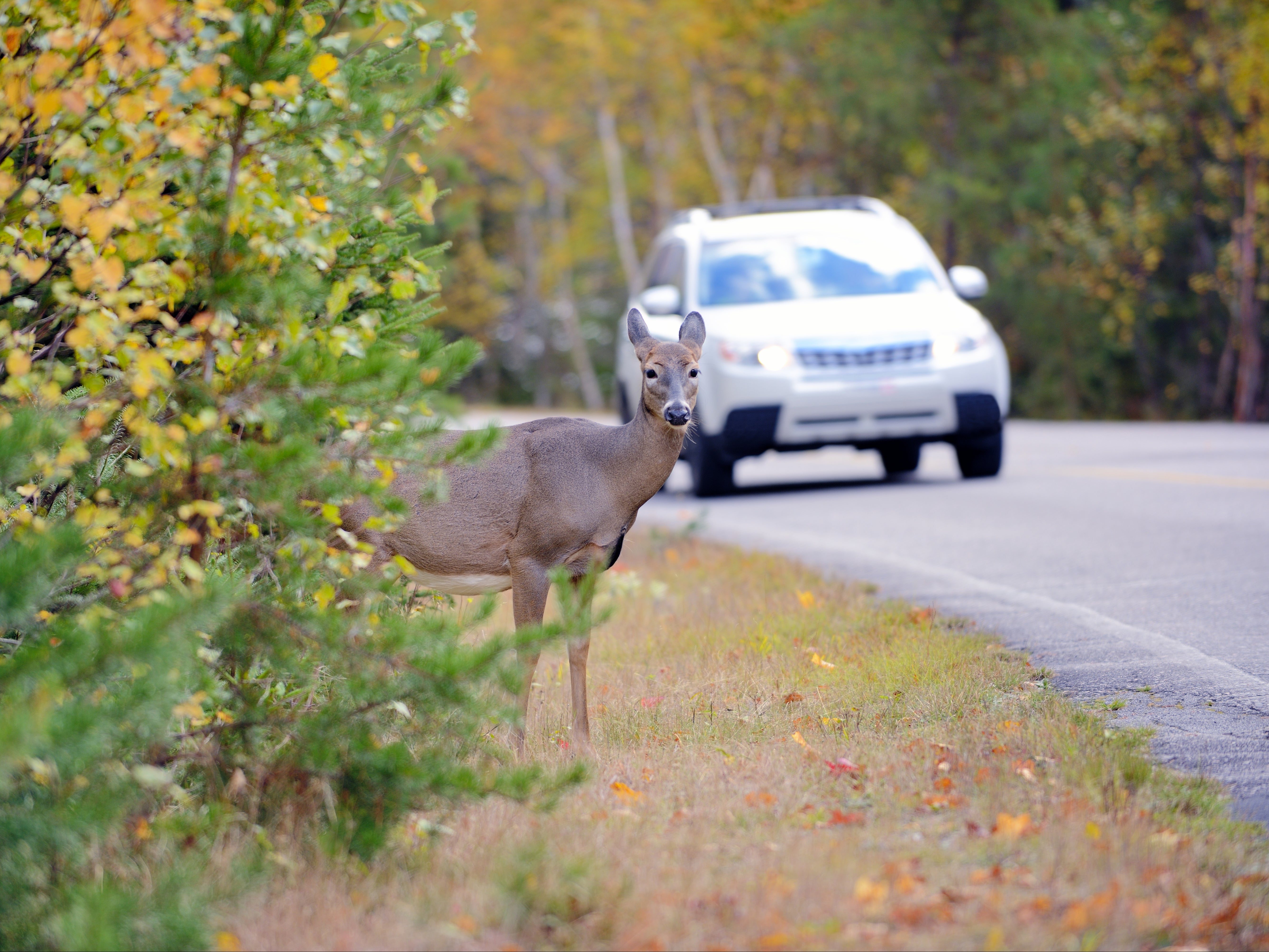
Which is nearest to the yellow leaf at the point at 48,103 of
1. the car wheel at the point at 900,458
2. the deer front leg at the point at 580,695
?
the deer front leg at the point at 580,695

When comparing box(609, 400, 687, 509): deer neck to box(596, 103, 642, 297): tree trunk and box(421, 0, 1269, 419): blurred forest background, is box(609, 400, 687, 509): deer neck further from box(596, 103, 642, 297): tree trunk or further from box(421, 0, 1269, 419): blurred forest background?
box(596, 103, 642, 297): tree trunk

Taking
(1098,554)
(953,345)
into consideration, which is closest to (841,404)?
(953,345)

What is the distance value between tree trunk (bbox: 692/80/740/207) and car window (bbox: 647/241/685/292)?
23329 mm

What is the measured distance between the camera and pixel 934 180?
105ft

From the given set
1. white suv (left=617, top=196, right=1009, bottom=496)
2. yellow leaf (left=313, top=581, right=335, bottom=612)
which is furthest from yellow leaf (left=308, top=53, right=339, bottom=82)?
white suv (left=617, top=196, right=1009, bottom=496)

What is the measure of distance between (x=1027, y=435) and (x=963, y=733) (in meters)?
17.4

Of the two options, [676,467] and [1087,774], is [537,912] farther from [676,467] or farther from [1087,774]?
[676,467]

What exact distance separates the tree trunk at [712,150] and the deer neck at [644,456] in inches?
1346

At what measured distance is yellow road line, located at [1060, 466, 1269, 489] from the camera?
1353 centimetres

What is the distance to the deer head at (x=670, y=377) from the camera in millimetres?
6797

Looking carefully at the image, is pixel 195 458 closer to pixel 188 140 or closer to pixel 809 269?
pixel 188 140

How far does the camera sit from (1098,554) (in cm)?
1011

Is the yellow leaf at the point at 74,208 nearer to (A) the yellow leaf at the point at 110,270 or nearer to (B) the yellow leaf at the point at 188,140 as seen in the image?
(A) the yellow leaf at the point at 110,270

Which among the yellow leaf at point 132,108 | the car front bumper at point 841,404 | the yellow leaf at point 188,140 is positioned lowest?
the car front bumper at point 841,404
